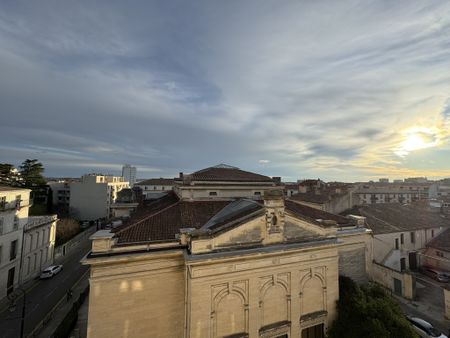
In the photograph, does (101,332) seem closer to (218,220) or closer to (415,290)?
(218,220)

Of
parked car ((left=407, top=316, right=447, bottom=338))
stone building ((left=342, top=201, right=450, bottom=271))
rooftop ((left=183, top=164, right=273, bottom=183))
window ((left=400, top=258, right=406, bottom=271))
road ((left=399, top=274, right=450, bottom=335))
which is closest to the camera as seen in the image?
parked car ((left=407, top=316, right=447, bottom=338))

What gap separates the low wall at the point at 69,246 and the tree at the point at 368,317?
134 feet

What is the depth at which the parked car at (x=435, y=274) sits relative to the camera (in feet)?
88.4

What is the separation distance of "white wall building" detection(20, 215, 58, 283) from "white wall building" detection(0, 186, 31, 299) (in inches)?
50.7

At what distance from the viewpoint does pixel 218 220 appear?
16.9m

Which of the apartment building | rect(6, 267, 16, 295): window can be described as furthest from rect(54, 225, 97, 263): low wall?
the apartment building

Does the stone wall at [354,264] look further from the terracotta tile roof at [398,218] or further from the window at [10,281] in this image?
the window at [10,281]

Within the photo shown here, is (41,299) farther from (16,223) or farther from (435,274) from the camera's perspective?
(435,274)

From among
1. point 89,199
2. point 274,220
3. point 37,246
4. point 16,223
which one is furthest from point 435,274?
point 89,199

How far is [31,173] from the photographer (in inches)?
2172

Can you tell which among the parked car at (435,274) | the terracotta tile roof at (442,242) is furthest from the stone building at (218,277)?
the terracotta tile roof at (442,242)

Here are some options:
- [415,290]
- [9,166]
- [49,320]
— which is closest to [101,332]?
[49,320]

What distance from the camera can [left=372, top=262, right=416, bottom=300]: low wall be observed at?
76.0ft

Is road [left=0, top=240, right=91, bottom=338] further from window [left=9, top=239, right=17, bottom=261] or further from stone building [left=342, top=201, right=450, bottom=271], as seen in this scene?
stone building [left=342, top=201, right=450, bottom=271]
